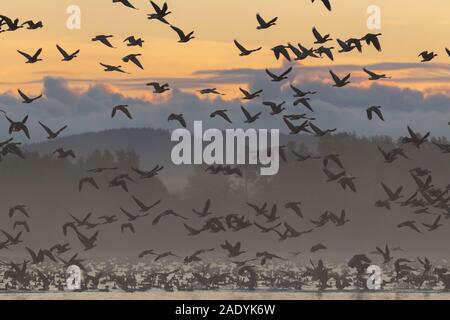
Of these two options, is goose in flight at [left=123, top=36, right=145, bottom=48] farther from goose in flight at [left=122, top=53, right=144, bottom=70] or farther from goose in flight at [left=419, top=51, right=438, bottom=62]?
goose in flight at [left=419, top=51, right=438, bottom=62]

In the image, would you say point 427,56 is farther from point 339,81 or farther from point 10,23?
point 10,23

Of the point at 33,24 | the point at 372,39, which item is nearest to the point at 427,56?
the point at 372,39

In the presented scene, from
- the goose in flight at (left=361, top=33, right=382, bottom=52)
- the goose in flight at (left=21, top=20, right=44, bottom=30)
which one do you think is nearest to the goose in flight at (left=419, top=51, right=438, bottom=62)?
the goose in flight at (left=361, top=33, right=382, bottom=52)

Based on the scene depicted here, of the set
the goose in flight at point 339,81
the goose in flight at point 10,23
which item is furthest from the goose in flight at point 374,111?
the goose in flight at point 10,23

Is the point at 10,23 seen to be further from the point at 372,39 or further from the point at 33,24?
the point at 372,39

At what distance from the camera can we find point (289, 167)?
150 m

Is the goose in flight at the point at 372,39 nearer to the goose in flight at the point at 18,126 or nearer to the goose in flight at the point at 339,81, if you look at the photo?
the goose in flight at the point at 339,81

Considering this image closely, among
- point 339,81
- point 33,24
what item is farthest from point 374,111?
point 33,24

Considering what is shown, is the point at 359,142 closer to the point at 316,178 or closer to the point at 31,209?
the point at 316,178

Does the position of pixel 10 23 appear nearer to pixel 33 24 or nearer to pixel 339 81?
pixel 33 24

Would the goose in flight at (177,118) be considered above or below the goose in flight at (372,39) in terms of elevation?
below

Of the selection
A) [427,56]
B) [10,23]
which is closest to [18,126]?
[10,23]
